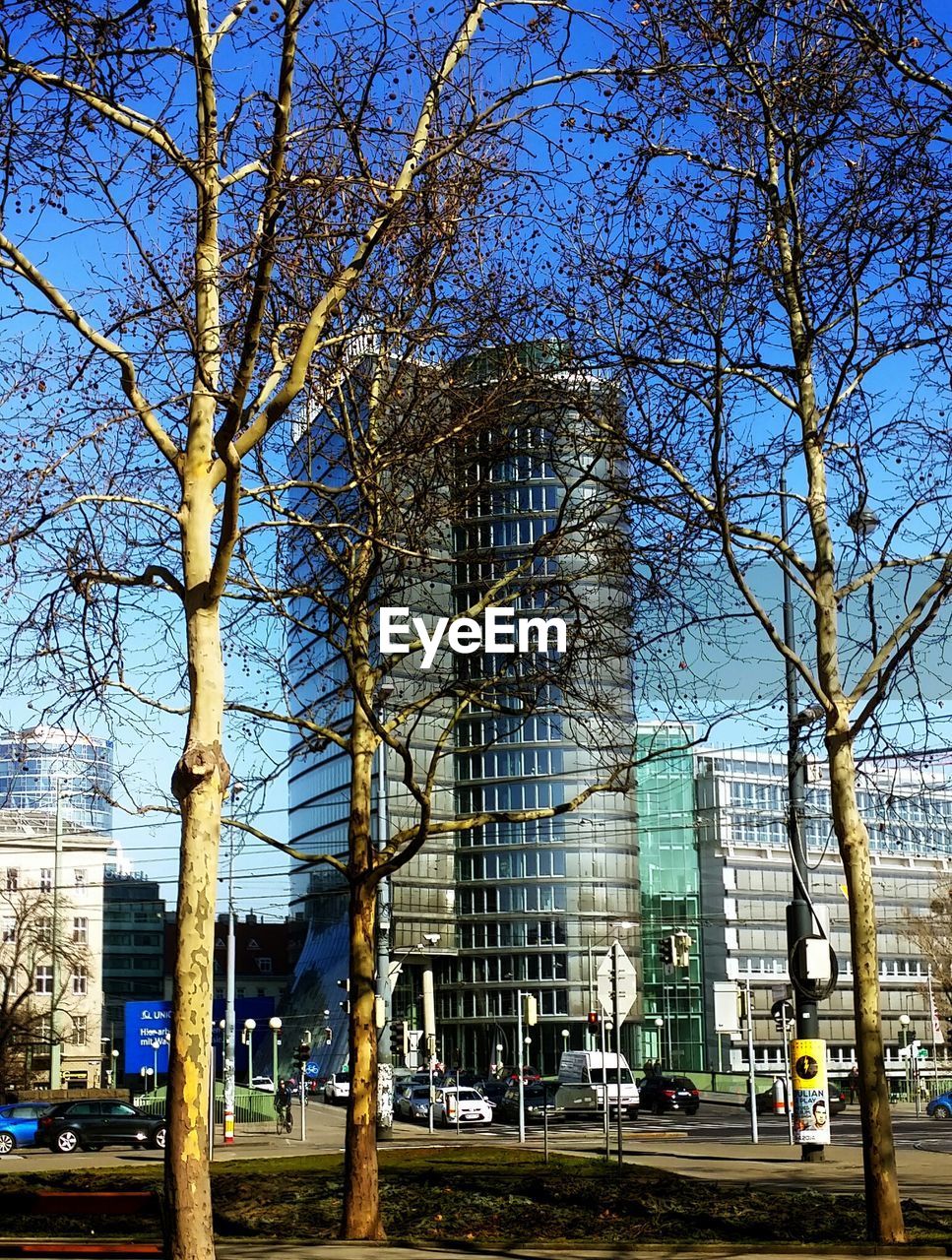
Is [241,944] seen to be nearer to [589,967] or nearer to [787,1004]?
[589,967]

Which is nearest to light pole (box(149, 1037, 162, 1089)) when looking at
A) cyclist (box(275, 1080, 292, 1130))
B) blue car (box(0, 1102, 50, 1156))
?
cyclist (box(275, 1080, 292, 1130))

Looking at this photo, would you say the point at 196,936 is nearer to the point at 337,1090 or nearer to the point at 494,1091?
the point at 494,1091

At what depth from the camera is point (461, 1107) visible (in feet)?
181

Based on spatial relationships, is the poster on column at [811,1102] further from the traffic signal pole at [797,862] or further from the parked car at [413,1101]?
the parked car at [413,1101]

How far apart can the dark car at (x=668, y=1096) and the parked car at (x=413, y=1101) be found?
29.1ft

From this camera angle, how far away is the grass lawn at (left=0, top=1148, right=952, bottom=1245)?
1655 cm

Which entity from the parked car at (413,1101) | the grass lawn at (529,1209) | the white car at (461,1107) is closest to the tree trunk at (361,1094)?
the grass lawn at (529,1209)

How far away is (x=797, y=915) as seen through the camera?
29.4 m

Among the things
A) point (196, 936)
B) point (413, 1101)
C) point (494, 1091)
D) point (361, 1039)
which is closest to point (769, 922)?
point (494, 1091)

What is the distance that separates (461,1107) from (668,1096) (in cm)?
1073

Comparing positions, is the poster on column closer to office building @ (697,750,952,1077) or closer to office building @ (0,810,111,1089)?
office building @ (0,810,111,1089)

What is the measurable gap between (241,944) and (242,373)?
141950mm

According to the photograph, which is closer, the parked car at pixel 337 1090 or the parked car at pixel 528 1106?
the parked car at pixel 528 1106

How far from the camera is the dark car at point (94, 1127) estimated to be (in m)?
46.8
